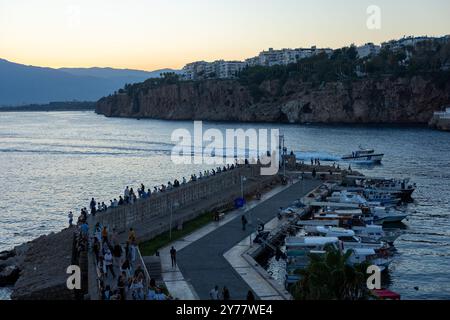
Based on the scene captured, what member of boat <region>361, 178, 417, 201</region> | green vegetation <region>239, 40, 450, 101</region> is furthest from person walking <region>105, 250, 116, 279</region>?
green vegetation <region>239, 40, 450, 101</region>

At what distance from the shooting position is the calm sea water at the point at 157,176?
3025 centimetres

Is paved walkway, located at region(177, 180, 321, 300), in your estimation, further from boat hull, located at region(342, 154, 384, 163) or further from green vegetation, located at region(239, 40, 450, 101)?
green vegetation, located at region(239, 40, 450, 101)

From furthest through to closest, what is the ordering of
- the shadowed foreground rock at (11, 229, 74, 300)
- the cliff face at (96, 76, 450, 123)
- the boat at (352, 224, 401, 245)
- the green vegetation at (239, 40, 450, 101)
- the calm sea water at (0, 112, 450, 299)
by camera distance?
the green vegetation at (239, 40, 450, 101), the cliff face at (96, 76, 450, 123), the boat at (352, 224, 401, 245), the calm sea water at (0, 112, 450, 299), the shadowed foreground rock at (11, 229, 74, 300)

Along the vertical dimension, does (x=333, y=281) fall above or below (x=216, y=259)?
above

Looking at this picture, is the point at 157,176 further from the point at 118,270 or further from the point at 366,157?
the point at 118,270

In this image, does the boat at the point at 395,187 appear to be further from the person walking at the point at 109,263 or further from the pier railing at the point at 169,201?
the person walking at the point at 109,263

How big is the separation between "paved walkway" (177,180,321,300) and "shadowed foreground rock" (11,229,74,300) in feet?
14.9

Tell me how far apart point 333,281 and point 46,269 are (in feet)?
43.6

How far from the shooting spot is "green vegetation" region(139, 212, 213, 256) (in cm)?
2523

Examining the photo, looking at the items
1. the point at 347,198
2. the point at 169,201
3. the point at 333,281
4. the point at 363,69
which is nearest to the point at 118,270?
the point at 333,281

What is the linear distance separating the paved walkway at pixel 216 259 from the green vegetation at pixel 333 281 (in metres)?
3.10

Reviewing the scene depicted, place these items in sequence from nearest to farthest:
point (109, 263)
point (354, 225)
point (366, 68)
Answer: point (109, 263) → point (354, 225) → point (366, 68)

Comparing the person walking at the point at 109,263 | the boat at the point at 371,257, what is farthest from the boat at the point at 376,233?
the person walking at the point at 109,263

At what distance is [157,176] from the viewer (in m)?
65.4
